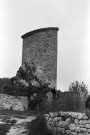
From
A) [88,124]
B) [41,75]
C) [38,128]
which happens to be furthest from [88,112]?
[41,75]

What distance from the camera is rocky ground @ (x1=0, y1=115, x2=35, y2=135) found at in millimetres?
14764

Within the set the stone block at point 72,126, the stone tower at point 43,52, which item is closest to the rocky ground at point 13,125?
the stone block at point 72,126

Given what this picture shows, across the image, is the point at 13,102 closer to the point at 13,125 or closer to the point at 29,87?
the point at 29,87

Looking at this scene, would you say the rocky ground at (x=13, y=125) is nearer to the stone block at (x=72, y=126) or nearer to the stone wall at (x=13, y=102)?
the stone block at (x=72, y=126)

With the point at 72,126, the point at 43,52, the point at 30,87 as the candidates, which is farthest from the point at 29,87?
the point at 72,126

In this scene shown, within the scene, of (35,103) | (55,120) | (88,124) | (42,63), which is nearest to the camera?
(88,124)

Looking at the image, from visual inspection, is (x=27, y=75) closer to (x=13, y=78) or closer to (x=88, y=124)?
(x=13, y=78)

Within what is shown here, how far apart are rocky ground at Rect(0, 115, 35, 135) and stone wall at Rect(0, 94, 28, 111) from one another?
4646 millimetres

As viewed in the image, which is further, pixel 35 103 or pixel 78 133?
pixel 35 103

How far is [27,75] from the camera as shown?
26.7 metres

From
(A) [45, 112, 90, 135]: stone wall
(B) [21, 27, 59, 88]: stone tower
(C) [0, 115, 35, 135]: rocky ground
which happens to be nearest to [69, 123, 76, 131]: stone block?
(A) [45, 112, 90, 135]: stone wall

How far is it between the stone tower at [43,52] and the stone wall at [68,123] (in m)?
12.9

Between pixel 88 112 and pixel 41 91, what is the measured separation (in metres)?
14.9

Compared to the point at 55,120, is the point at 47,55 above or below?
above
